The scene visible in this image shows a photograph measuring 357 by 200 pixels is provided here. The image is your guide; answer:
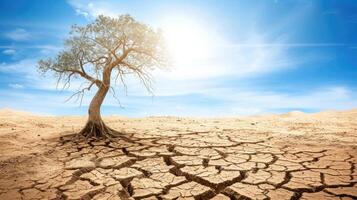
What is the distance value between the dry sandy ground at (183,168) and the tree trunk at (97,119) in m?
0.61

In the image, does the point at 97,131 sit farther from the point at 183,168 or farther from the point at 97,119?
the point at 183,168

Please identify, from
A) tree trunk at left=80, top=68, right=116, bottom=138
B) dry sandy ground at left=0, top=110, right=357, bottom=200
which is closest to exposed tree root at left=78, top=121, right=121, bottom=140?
tree trunk at left=80, top=68, right=116, bottom=138

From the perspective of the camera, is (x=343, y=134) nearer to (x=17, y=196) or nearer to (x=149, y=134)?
(x=149, y=134)

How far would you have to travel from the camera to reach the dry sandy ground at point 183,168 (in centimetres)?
332

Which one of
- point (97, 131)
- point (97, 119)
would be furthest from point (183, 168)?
point (97, 119)

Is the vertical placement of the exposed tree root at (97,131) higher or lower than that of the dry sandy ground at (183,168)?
higher

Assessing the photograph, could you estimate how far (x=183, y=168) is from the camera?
411 cm

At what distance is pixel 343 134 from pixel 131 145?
5.09m

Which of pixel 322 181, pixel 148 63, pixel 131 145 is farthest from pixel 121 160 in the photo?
pixel 148 63

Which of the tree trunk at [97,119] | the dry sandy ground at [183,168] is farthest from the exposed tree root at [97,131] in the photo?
the dry sandy ground at [183,168]

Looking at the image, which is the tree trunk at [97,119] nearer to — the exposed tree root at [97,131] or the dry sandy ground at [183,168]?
the exposed tree root at [97,131]

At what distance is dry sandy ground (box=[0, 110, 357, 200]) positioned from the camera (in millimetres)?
3322

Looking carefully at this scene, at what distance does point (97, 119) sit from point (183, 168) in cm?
368

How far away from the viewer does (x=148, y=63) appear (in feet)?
24.9
